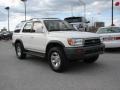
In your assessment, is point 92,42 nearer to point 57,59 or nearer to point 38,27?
point 57,59

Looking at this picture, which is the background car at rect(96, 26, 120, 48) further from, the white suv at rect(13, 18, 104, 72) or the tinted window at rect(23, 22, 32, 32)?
the tinted window at rect(23, 22, 32, 32)

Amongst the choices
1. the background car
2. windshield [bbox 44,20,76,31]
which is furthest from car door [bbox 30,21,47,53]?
the background car

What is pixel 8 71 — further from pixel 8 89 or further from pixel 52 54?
pixel 8 89

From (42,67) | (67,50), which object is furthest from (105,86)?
(42,67)

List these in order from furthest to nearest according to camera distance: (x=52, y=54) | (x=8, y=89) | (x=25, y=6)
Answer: (x=25, y=6), (x=52, y=54), (x=8, y=89)

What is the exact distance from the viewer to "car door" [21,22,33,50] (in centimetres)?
982

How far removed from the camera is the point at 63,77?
23.6ft

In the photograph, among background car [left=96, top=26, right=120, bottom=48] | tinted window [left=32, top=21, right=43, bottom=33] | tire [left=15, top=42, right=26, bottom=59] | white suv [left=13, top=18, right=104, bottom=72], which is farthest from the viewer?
background car [left=96, top=26, right=120, bottom=48]

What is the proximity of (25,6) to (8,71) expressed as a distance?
3648 centimetres

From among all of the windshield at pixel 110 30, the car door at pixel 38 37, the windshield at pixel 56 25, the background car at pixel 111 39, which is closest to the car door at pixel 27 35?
the car door at pixel 38 37

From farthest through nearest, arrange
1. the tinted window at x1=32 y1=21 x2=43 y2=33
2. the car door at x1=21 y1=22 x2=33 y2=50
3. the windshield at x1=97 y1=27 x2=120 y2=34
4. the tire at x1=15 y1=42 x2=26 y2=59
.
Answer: the windshield at x1=97 y1=27 x2=120 y2=34 → the tire at x1=15 y1=42 x2=26 y2=59 → the car door at x1=21 y1=22 x2=33 y2=50 → the tinted window at x1=32 y1=21 x2=43 y2=33

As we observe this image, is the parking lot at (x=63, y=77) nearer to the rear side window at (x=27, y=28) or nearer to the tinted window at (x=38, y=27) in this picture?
the tinted window at (x=38, y=27)

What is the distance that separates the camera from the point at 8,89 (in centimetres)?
596

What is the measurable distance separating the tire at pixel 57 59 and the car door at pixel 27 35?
179 centimetres
